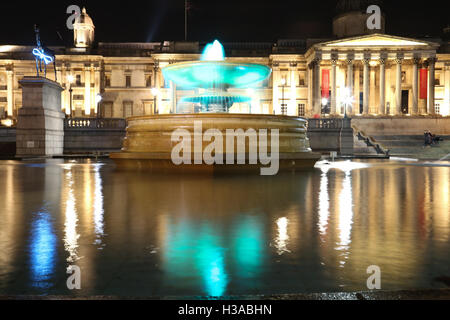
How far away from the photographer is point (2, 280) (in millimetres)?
4391

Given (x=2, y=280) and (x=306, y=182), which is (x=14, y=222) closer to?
(x=2, y=280)

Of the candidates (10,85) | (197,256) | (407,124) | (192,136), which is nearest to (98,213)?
(197,256)

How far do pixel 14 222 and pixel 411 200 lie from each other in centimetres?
737

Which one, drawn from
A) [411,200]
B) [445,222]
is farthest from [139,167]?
[445,222]

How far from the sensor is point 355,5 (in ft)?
259

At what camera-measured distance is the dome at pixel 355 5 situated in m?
78.3

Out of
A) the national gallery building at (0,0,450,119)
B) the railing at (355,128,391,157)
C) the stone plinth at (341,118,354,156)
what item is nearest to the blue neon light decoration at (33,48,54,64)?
the stone plinth at (341,118,354,156)

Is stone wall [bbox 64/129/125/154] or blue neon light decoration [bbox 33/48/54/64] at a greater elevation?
blue neon light decoration [bbox 33/48/54/64]

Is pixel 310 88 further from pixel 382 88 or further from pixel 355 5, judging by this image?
pixel 355 5

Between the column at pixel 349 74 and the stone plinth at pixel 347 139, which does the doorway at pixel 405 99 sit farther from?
the stone plinth at pixel 347 139

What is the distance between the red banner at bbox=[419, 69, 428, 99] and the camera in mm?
71000

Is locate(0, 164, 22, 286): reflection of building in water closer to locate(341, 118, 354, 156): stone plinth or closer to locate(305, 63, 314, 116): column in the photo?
locate(341, 118, 354, 156): stone plinth

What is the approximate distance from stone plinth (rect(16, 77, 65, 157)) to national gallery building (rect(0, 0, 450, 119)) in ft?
139

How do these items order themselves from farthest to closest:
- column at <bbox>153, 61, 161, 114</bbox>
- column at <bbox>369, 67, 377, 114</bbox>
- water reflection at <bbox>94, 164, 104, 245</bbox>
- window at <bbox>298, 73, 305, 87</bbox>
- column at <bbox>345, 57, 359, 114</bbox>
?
window at <bbox>298, 73, 305, 87</bbox>
column at <bbox>153, 61, 161, 114</bbox>
column at <bbox>369, 67, 377, 114</bbox>
column at <bbox>345, 57, 359, 114</bbox>
water reflection at <bbox>94, 164, 104, 245</bbox>
